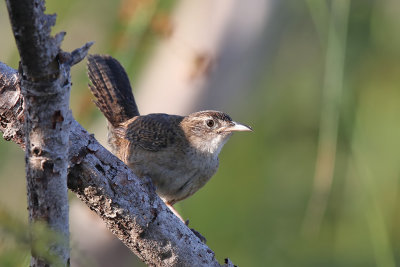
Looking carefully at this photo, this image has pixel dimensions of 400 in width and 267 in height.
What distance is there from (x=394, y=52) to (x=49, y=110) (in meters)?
5.87

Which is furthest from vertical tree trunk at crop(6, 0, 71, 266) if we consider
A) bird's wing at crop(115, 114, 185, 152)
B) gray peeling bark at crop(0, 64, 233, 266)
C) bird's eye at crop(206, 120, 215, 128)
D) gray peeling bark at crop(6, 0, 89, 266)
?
bird's eye at crop(206, 120, 215, 128)

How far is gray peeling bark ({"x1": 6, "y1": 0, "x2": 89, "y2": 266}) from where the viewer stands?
1.33 meters

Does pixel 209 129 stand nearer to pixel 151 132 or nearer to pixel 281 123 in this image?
pixel 151 132

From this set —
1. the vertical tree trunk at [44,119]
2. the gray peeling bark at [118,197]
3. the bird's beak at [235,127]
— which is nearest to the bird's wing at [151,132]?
the bird's beak at [235,127]

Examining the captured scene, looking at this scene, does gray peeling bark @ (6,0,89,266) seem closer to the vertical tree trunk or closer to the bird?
the vertical tree trunk

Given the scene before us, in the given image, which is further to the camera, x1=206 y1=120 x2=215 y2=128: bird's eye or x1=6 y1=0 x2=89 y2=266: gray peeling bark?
x1=206 y1=120 x2=215 y2=128: bird's eye

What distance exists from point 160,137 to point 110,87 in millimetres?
514

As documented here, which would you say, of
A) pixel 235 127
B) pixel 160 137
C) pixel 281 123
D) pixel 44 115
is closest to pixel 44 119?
pixel 44 115

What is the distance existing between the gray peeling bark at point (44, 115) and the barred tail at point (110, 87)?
2.38 m

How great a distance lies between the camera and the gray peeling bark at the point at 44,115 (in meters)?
1.33

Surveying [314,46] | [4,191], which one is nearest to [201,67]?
[4,191]

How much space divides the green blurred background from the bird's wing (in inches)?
13.3

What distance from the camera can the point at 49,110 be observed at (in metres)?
1.49

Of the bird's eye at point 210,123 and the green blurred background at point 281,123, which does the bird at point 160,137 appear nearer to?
the bird's eye at point 210,123
